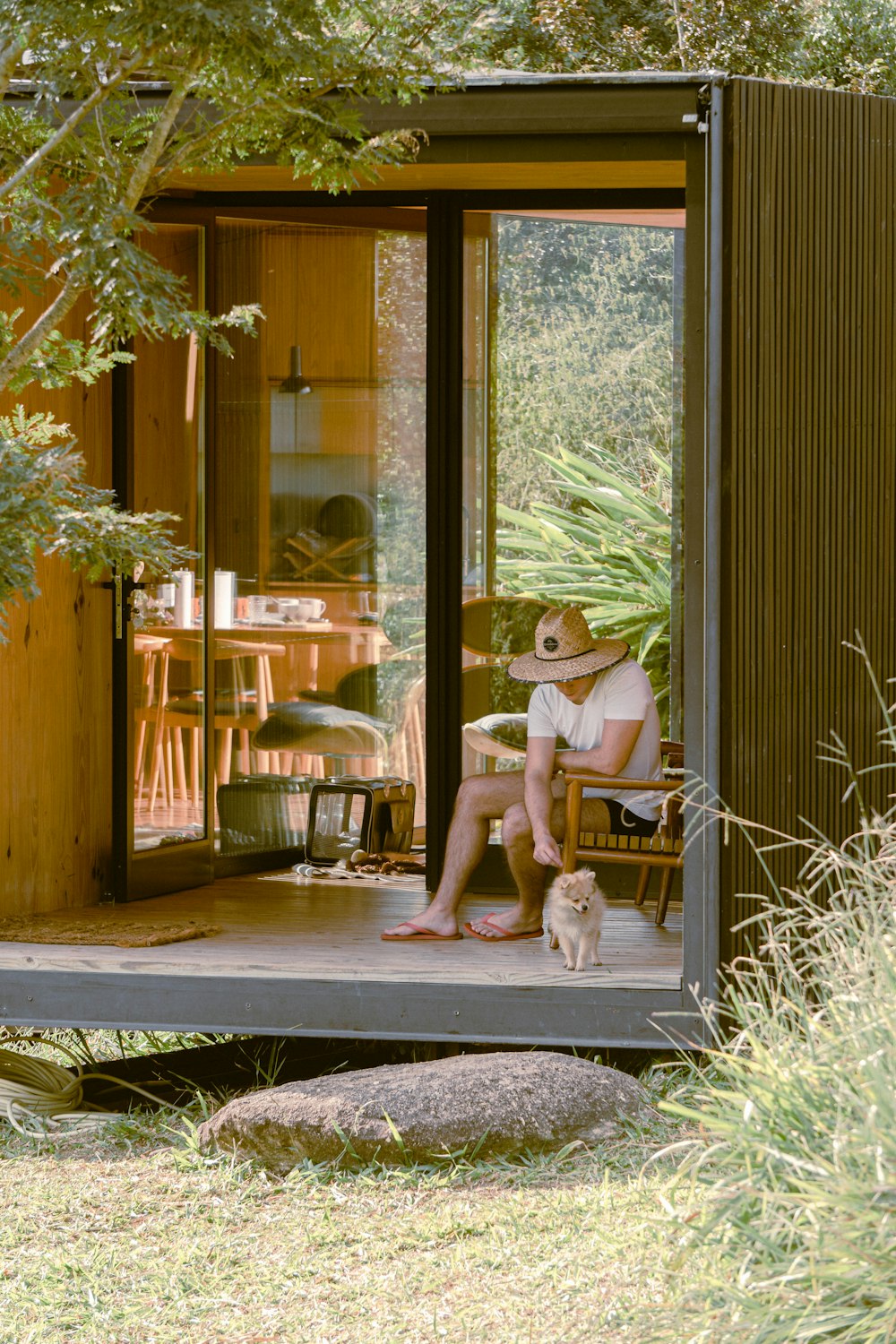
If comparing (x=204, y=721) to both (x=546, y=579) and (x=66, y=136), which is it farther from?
(x=66, y=136)

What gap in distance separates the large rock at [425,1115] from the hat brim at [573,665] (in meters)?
1.33

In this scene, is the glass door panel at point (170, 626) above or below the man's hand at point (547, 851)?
above

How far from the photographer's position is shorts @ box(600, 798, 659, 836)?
506 centimetres

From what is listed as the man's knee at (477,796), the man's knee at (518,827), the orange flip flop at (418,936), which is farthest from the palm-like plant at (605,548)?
the orange flip flop at (418,936)

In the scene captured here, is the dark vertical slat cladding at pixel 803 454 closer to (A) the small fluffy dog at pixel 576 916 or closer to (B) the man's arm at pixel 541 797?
(A) the small fluffy dog at pixel 576 916

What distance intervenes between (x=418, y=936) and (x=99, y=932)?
3.26ft

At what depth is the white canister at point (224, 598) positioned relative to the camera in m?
6.38

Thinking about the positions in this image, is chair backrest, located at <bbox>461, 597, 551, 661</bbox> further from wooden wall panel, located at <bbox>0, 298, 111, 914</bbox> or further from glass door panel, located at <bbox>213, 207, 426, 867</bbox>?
wooden wall panel, located at <bbox>0, 298, 111, 914</bbox>

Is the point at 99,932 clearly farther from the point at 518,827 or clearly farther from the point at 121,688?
the point at 518,827

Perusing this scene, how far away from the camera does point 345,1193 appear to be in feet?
12.8

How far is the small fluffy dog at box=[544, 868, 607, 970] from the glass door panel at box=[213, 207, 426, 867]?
2.19m

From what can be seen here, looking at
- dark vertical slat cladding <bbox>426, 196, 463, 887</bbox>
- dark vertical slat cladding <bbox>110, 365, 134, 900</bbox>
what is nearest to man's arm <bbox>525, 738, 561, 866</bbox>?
dark vertical slat cladding <bbox>426, 196, 463, 887</bbox>

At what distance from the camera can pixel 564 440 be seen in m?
6.17

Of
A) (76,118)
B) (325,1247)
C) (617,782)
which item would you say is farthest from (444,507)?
(325,1247)
